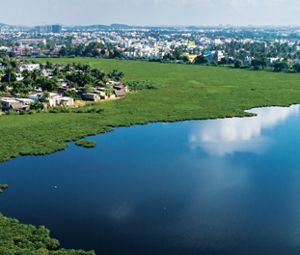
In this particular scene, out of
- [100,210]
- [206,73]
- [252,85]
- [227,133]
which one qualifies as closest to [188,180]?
[100,210]

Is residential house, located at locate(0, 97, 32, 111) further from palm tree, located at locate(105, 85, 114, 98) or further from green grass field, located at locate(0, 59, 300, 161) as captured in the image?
→ palm tree, located at locate(105, 85, 114, 98)

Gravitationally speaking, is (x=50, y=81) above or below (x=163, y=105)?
above

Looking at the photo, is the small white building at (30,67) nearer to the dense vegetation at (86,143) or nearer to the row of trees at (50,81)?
the row of trees at (50,81)

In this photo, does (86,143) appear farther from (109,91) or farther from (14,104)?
(109,91)

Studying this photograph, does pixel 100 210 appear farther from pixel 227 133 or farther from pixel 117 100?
pixel 117 100

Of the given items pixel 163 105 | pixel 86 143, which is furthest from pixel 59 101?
pixel 86 143
